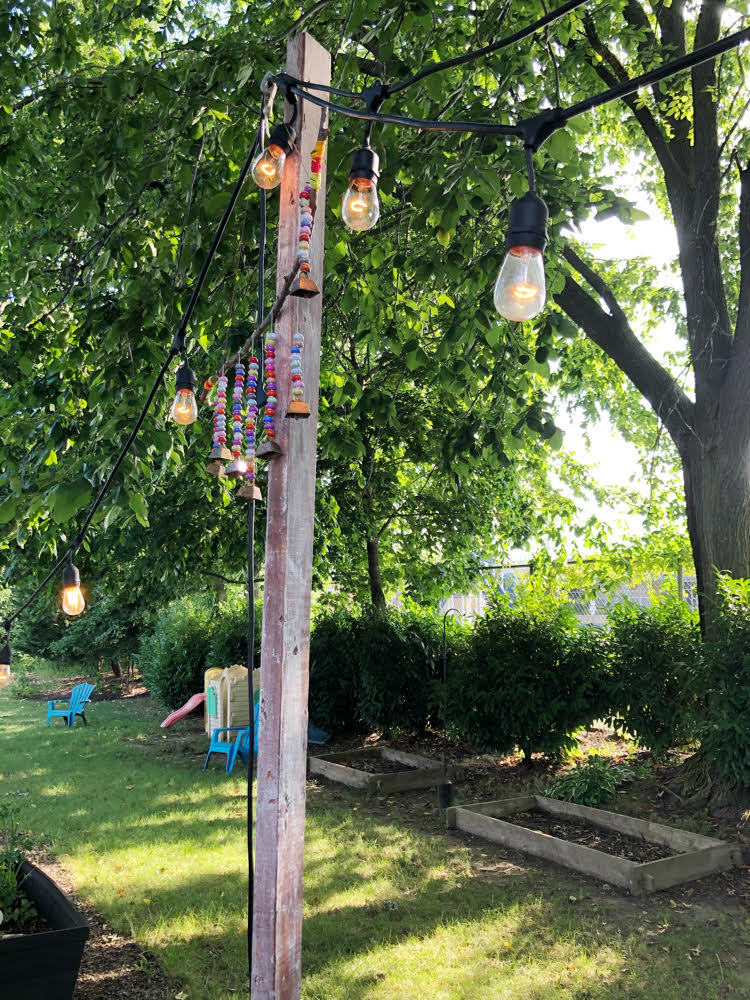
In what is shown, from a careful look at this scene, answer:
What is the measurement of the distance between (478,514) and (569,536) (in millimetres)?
3010

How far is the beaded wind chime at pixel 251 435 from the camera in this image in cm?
293

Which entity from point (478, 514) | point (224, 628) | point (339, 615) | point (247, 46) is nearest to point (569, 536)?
point (478, 514)

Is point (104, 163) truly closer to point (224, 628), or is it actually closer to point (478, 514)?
point (478, 514)

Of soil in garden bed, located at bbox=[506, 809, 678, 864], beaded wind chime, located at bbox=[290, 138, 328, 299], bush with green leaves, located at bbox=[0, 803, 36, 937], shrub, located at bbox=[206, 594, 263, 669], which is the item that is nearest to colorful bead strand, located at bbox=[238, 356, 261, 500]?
beaded wind chime, located at bbox=[290, 138, 328, 299]

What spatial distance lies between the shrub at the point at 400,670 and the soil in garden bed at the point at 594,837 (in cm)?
297

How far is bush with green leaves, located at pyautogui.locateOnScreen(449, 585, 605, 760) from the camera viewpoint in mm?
8031

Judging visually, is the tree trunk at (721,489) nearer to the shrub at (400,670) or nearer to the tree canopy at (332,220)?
the tree canopy at (332,220)

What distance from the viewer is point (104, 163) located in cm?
421

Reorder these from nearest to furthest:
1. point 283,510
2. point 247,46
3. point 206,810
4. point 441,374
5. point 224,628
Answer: point 283,510 < point 247,46 < point 441,374 < point 206,810 < point 224,628

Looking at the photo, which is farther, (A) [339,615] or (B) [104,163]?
(A) [339,615]

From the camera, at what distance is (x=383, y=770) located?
366 inches

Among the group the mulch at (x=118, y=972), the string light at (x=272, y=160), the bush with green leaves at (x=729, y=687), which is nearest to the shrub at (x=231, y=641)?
the bush with green leaves at (x=729, y=687)

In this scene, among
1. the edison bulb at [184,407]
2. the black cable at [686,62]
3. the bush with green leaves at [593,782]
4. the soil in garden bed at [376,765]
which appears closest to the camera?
the black cable at [686,62]

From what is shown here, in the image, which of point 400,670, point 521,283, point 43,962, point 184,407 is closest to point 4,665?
point 43,962
